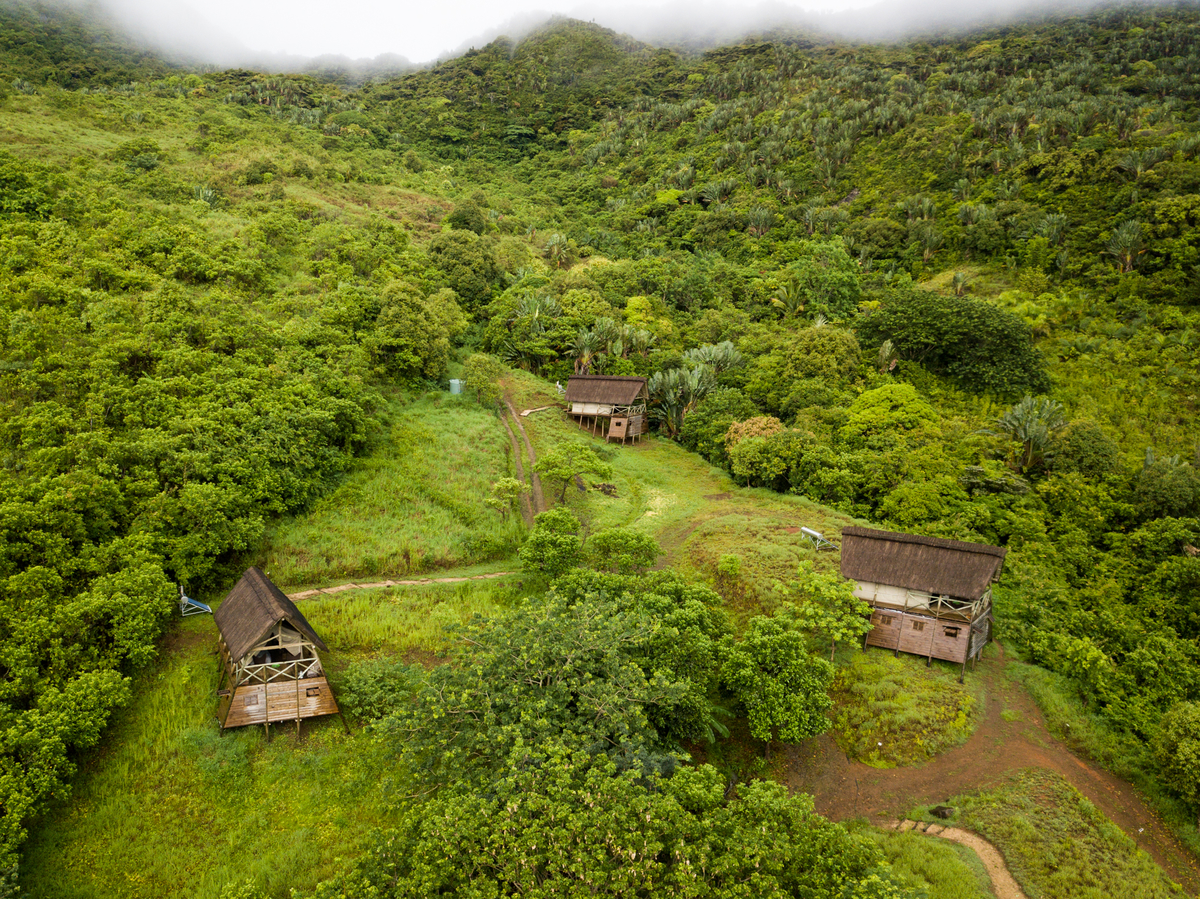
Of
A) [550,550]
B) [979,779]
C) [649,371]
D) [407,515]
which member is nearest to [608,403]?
[649,371]

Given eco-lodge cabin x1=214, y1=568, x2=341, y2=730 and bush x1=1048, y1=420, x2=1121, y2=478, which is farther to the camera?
bush x1=1048, y1=420, x2=1121, y2=478

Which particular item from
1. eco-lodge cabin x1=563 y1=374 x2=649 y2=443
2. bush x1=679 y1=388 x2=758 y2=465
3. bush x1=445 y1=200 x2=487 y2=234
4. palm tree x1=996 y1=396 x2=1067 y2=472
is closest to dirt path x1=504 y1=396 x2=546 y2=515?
eco-lodge cabin x1=563 y1=374 x2=649 y2=443

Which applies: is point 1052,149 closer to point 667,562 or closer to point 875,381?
point 875,381

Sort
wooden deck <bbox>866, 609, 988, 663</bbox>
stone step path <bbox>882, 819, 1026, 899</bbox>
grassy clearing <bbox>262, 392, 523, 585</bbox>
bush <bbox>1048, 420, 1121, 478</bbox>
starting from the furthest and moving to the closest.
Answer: bush <bbox>1048, 420, 1121, 478</bbox>
grassy clearing <bbox>262, 392, 523, 585</bbox>
wooden deck <bbox>866, 609, 988, 663</bbox>
stone step path <bbox>882, 819, 1026, 899</bbox>

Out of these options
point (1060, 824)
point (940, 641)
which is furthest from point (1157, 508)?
point (1060, 824)

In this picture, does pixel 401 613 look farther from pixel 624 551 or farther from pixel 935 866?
pixel 935 866

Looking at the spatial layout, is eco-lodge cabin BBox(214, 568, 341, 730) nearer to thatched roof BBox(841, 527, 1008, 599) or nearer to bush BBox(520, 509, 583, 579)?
bush BBox(520, 509, 583, 579)
